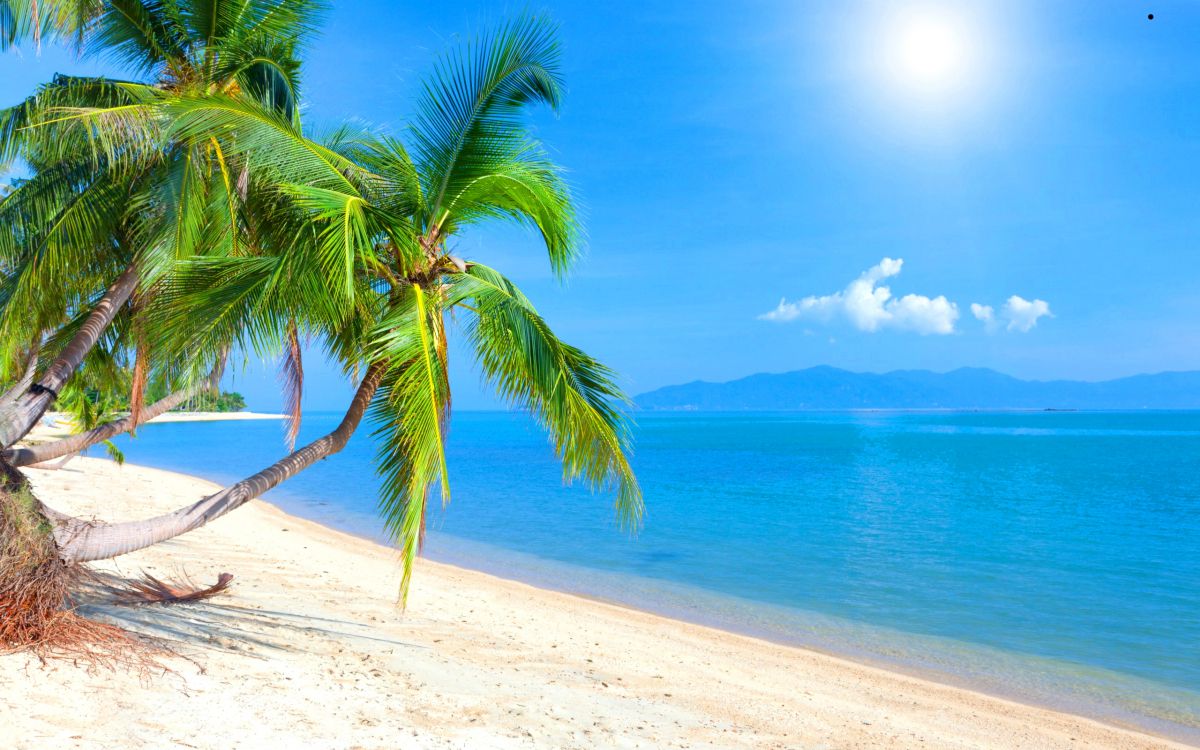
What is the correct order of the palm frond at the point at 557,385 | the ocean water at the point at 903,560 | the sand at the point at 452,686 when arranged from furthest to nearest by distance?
the ocean water at the point at 903,560 < the palm frond at the point at 557,385 < the sand at the point at 452,686

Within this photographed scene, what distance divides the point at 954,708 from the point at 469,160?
7.40 meters

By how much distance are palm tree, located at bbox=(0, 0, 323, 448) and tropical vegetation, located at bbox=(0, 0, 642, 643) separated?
22mm

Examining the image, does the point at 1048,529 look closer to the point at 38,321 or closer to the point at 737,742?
the point at 737,742

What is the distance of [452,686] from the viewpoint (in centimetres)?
611

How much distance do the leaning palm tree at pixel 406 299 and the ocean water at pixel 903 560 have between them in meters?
0.70

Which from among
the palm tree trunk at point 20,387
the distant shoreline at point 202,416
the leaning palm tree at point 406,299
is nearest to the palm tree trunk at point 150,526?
the leaning palm tree at point 406,299

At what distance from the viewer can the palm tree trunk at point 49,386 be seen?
6.01 meters

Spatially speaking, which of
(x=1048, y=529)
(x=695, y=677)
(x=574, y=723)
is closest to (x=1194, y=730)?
(x=695, y=677)

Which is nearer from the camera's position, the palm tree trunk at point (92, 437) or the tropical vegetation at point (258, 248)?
the tropical vegetation at point (258, 248)

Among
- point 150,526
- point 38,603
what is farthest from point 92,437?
point 38,603

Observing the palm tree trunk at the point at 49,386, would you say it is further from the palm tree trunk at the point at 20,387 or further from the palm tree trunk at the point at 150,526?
the palm tree trunk at the point at 150,526

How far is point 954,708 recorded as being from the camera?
8000mm

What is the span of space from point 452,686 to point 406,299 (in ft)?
10.3

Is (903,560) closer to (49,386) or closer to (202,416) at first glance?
(49,386)
